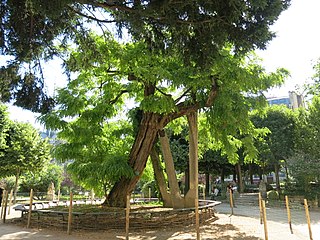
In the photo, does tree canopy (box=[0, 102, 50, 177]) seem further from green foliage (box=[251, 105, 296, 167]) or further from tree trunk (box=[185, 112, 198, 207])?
green foliage (box=[251, 105, 296, 167])

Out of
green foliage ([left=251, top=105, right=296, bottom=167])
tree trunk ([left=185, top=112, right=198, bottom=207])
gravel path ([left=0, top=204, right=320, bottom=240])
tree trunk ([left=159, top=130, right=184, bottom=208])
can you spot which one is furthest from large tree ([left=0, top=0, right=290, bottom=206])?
green foliage ([left=251, top=105, right=296, bottom=167])

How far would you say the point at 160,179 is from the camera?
1311 centimetres

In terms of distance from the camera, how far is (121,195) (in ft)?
37.7

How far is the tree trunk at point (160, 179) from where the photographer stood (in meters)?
12.7

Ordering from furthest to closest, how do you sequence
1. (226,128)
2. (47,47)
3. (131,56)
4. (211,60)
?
(226,128) < (131,56) < (47,47) < (211,60)

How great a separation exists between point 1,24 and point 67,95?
5.51 metres

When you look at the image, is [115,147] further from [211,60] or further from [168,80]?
[211,60]

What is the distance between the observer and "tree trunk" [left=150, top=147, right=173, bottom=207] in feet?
41.5

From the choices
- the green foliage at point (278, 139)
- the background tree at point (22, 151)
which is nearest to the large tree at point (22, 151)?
the background tree at point (22, 151)

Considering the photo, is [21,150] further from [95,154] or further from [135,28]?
[135,28]

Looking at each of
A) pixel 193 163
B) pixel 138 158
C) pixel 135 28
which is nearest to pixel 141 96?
pixel 138 158

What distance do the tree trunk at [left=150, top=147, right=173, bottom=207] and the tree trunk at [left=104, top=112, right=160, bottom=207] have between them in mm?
1788

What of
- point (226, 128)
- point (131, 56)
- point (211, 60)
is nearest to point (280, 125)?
point (226, 128)

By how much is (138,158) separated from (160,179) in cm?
217
